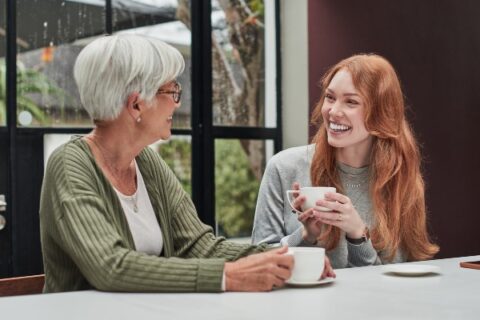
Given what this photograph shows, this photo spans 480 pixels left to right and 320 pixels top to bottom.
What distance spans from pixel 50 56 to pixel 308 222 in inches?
82.1

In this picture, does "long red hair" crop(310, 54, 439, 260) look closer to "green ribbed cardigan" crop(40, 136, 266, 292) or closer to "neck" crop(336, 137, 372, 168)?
"neck" crop(336, 137, 372, 168)

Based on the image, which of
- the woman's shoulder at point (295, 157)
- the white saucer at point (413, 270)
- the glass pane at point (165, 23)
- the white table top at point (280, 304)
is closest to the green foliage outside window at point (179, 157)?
the glass pane at point (165, 23)

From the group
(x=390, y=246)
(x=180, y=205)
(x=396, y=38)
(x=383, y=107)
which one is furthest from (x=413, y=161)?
(x=396, y=38)

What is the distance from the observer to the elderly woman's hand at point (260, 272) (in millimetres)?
1433

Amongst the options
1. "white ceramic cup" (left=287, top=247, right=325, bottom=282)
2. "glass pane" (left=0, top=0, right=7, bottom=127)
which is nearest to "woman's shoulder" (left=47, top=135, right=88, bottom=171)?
"white ceramic cup" (left=287, top=247, right=325, bottom=282)

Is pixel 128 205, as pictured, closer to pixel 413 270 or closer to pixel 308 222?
pixel 308 222

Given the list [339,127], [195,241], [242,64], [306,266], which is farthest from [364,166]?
[242,64]

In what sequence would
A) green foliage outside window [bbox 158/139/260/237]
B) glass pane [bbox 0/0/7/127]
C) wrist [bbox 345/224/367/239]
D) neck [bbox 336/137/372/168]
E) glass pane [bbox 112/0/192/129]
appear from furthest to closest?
green foliage outside window [bbox 158/139/260/237]
glass pane [bbox 112/0/192/129]
glass pane [bbox 0/0/7/127]
neck [bbox 336/137/372/168]
wrist [bbox 345/224/367/239]

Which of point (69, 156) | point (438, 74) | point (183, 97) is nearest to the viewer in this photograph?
point (69, 156)

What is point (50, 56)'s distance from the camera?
3607mm

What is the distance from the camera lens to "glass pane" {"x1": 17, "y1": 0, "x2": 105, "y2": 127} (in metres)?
3.51

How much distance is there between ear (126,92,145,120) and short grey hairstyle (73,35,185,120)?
0.01m

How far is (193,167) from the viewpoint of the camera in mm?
4121

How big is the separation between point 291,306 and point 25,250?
2.48 meters
